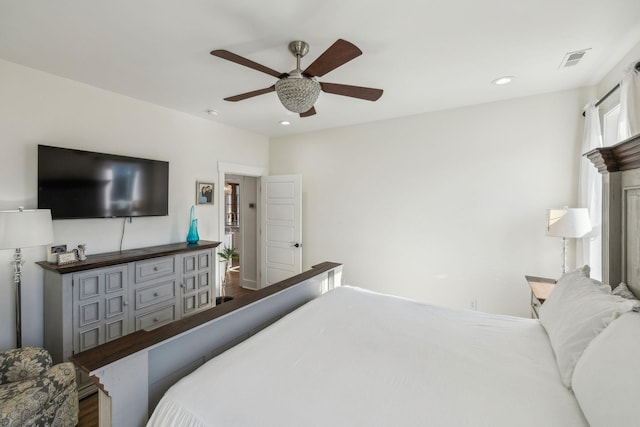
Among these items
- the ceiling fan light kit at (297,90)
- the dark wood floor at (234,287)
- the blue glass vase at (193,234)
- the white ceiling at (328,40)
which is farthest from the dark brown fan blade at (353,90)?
the dark wood floor at (234,287)

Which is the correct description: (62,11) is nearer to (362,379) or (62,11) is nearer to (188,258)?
(188,258)

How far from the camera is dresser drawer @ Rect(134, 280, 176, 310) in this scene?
258cm

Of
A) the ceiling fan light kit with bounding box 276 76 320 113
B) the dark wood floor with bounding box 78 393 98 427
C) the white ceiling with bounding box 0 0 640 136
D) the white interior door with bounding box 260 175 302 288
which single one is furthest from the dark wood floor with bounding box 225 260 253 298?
the ceiling fan light kit with bounding box 276 76 320 113

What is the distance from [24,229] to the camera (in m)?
1.90

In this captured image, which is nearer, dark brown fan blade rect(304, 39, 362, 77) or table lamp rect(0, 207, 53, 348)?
dark brown fan blade rect(304, 39, 362, 77)

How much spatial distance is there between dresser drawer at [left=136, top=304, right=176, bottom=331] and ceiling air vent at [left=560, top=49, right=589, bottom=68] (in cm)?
417

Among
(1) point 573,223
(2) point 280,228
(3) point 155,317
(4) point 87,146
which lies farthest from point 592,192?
(4) point 87,146

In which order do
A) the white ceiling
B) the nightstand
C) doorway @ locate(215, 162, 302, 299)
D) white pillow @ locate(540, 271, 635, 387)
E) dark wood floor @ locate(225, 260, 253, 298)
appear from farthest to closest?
dark wood floor @ locate(225, 260, 253, 298), doorway @ locate(215, 162, 302, 299), the nightstand, the white ceiling, white pillow @ locate(540, 271, 635, 387)

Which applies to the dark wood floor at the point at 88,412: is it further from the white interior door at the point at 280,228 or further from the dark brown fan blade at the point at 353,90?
the dark brown fan blade at the point at 353,90

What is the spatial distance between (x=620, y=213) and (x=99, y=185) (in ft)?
12.7

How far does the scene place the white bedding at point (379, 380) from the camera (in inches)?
37.0

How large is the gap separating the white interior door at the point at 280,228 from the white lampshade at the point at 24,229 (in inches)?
107

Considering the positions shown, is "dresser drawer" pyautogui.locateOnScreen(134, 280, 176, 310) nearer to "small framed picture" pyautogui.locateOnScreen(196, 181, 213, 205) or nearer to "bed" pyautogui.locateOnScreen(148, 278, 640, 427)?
"small framed picture" pyautogui.locateOnScreen(196, 181, 213, 205)

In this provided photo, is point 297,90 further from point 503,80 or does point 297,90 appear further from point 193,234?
point 193,234
